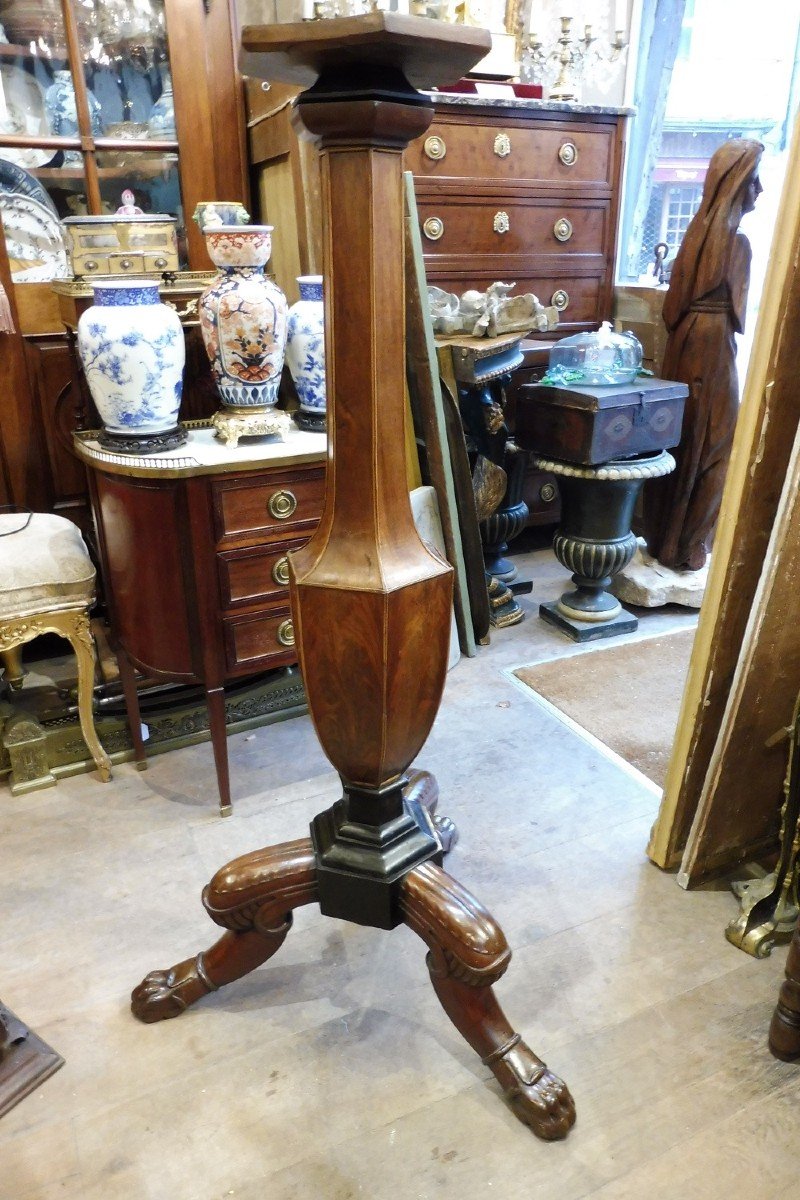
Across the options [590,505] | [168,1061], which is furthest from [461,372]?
[168,1061]

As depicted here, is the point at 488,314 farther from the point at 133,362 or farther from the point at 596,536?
the point at 133,362

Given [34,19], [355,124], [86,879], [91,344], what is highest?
[34,19]

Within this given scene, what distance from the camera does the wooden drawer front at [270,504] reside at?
159 centimetres

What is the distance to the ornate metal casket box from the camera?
172 centimetres

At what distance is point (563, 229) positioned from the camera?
8.82 ft

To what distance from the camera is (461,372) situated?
2238 millimetres

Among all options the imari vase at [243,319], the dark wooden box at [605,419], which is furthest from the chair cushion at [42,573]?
the dark wooden box at [605,419]

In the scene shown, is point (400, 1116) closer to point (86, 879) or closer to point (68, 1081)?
point (68, 1081)

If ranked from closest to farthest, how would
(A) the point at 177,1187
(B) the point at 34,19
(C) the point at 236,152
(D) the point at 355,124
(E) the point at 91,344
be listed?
(D) the point at 355,124 → (A) the point at 177,1187 → (E) the point at 91,344 → (B) the point at 34,19 → (C) the point at 236,152

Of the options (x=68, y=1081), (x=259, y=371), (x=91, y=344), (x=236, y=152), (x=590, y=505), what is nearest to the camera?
(x=68, y=1081)

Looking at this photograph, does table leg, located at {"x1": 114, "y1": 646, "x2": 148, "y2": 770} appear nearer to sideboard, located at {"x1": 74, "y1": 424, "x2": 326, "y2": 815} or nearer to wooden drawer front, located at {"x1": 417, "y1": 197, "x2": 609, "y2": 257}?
sideboard, located at {"x1": 74, "y1": 424, "x2": 326, "y2": 815}

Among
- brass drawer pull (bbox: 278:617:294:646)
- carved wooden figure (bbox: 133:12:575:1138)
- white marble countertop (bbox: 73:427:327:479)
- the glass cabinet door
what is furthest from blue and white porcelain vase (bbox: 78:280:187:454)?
carved wooden figure (bbox: 133:12:575:1138)

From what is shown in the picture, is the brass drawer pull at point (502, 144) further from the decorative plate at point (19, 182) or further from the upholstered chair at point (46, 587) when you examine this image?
the upholstered chair at point (46, 587)

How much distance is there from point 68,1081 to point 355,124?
4.18 feet
